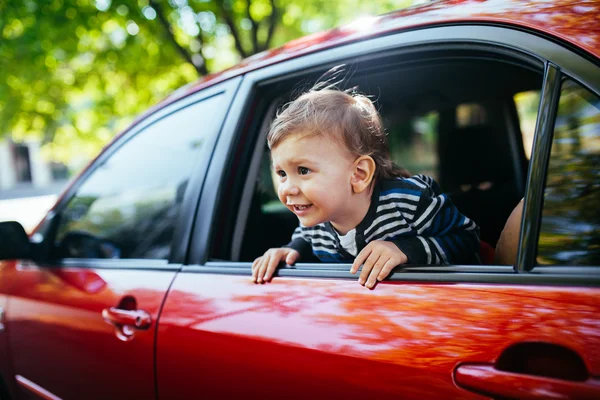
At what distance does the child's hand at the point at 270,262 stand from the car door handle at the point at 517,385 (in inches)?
24.2

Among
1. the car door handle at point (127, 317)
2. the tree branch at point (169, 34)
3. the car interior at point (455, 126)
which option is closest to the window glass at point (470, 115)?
the car interior at point (455, 126)

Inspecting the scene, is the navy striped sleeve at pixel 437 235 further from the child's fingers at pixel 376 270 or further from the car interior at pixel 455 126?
the car interior at pixel 455 126

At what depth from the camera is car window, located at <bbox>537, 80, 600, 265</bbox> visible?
3.32 ft

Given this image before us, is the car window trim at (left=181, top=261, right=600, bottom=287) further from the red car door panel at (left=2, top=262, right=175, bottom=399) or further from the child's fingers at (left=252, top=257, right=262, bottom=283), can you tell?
the red car door panel at (left=2, top=262, right=175, bottom=399)

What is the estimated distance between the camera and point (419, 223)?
1.36 m

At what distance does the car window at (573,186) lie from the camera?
101 centimetres

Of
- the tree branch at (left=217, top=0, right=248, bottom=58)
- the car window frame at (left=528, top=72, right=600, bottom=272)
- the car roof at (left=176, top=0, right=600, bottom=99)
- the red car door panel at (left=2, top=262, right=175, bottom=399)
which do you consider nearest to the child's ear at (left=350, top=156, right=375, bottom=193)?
the car roof at (left=176, top=0, right=600, bottom=99)

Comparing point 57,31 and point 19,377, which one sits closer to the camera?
point 19,377

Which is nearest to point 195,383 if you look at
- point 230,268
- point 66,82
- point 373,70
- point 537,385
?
point 230,268

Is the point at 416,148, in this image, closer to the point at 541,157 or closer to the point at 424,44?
the point at 424,44

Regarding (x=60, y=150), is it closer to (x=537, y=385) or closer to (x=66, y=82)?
(x=66, y=82)

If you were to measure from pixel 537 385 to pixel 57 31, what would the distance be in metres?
7.69

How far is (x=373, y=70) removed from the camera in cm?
153

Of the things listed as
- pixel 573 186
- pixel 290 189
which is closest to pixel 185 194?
pixel 290 189
